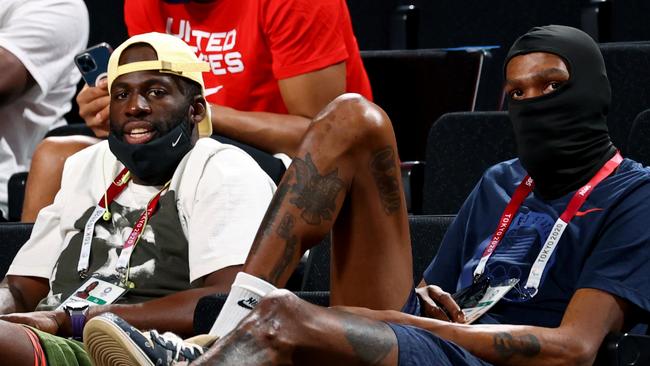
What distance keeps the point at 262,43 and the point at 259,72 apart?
75 mm

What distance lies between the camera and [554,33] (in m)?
2.51

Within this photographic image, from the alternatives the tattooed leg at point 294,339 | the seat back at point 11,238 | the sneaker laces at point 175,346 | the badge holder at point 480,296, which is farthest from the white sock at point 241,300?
the seat back at point 11,238

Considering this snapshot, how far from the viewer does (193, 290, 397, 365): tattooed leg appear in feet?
6.27

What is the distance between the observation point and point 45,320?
8.79 ft

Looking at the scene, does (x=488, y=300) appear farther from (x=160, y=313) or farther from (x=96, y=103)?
(x=96, y=103)

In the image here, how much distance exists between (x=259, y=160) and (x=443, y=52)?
80 cm

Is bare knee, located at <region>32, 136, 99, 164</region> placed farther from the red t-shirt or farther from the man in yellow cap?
the red t-shirt

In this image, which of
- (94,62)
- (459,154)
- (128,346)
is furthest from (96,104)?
(128,346)

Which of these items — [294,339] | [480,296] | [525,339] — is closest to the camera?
[294,339]

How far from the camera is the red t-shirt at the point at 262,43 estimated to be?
3357 millimetres

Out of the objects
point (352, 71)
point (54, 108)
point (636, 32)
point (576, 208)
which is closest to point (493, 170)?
point (576, 208)

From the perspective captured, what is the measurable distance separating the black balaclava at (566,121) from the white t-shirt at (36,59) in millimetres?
1849

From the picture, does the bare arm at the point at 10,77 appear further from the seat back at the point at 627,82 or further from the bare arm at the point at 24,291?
the seat back at the point at 627,82

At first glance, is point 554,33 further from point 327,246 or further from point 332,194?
point 327,246
